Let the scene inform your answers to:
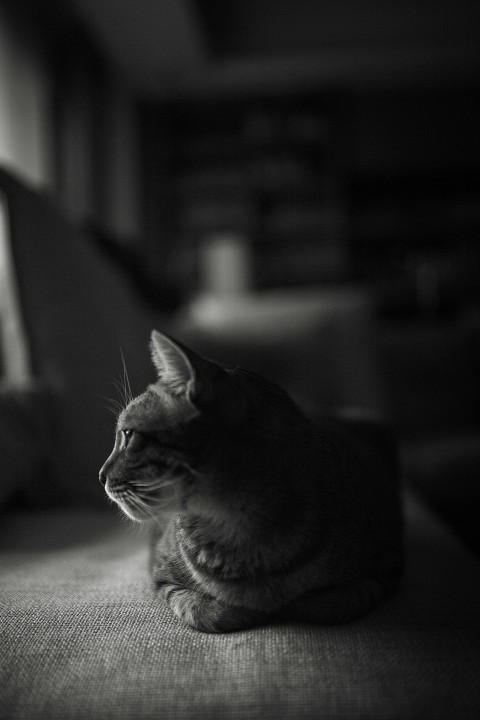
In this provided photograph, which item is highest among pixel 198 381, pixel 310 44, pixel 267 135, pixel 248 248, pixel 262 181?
pixel 310 44

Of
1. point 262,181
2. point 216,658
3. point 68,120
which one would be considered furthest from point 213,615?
point 262,181

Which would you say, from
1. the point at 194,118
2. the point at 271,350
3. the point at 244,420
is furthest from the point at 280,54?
the point at 244,420

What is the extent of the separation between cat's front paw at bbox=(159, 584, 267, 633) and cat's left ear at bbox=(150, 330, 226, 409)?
24 centimetres

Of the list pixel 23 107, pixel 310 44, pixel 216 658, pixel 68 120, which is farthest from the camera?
pixel 310 44

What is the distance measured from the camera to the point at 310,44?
4.16m

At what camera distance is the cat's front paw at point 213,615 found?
0.65 metres

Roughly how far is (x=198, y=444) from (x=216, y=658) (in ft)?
0.72

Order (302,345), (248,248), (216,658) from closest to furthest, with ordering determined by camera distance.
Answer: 1. (216,658)
2. (302,345)
3. (248,248)

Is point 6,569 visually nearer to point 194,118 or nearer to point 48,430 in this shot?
point 48,430

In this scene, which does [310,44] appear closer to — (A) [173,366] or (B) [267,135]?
(B) [267,135]

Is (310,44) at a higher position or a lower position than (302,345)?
higher

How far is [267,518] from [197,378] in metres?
0.17

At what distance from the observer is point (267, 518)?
64 centimetres

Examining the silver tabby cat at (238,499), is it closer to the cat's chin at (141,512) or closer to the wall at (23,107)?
the cat's chin at (141,512)
